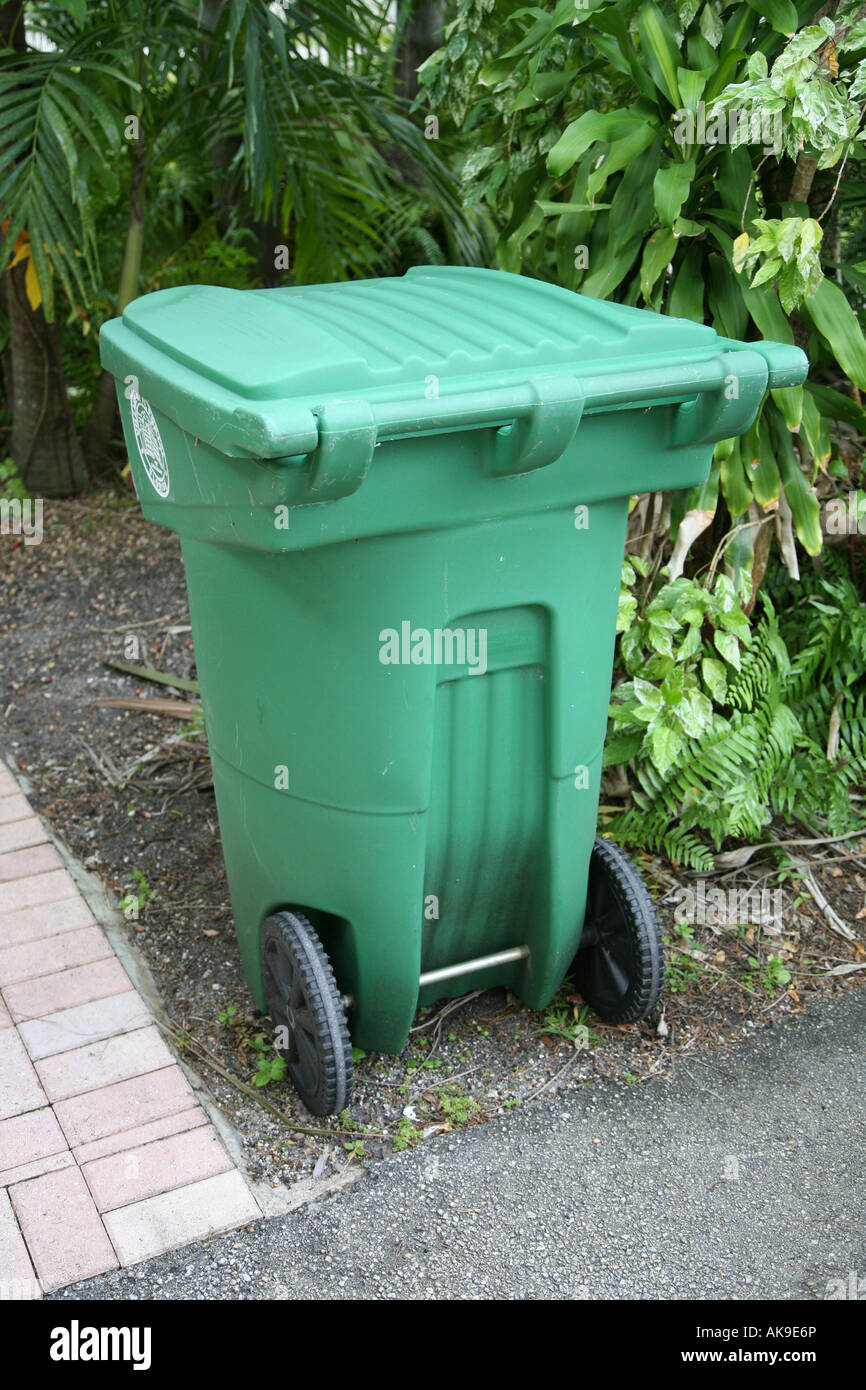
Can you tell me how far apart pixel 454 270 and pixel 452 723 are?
968mm

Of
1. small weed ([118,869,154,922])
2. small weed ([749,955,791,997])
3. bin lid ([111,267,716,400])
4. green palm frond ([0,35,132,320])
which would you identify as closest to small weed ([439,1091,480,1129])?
small weed ([749,955,791,997])

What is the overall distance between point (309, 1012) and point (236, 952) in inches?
23.8

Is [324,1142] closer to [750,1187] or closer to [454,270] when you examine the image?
[750,1187]

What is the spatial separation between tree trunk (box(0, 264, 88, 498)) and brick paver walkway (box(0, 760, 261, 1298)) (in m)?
2.72

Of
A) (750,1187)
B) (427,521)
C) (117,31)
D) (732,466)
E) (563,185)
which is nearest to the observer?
(427,521)

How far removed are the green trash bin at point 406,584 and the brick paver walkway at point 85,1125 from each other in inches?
10.2

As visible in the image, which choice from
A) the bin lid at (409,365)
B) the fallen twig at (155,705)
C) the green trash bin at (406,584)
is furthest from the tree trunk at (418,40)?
the bin lid at (409,365)

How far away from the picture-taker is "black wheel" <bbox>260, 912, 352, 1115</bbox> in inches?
83.4

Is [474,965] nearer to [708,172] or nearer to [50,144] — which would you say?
[708,172]

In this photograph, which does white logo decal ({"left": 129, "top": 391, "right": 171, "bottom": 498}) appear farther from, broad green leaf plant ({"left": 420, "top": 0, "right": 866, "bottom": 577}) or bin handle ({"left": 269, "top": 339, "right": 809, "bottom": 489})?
broad green leaf plant ({"left": 420, "top": 0, "right": 866, "bottom": 577})

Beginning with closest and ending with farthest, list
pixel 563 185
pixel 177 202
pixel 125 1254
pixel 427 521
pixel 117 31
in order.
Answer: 1. pixel 427 521
2. pixel 125 1254
3. pixel 563 185
4. pixel 117 31
5. pixel 177 202

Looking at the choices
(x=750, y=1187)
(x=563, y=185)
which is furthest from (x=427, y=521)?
(x=563, y=185)

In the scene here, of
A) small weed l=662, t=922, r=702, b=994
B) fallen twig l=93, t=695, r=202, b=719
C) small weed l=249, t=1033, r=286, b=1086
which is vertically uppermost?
fallen twig l=93, t=695, r=202, b=719

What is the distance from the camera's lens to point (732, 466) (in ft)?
9.02
